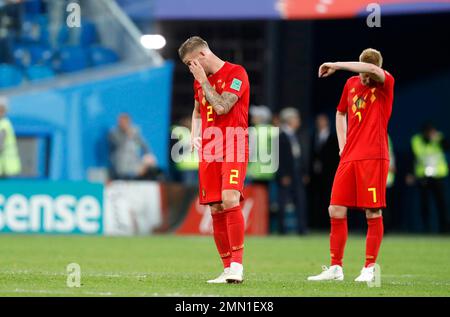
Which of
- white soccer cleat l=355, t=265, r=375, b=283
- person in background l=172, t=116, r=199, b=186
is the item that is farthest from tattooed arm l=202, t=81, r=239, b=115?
person in background l=172, t=116, r=199, b=186

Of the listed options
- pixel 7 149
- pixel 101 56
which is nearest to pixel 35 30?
pixel 101 56

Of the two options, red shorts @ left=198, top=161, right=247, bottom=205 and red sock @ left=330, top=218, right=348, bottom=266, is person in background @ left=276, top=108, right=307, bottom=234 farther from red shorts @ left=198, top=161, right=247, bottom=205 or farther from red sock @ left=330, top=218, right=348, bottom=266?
red shorts @ left=198, top=161, right=247, bottom=205

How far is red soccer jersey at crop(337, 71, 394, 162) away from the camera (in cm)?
971

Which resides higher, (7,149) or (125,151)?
(125,151)

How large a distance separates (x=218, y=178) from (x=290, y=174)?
10078mm

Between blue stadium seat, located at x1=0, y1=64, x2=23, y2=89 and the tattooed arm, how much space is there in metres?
12.2

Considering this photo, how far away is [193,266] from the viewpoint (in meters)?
11.6

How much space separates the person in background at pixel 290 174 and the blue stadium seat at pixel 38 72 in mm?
4617

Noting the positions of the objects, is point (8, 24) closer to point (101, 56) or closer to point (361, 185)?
point (101, 56)

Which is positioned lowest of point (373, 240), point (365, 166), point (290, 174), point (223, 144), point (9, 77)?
point (373, 240)

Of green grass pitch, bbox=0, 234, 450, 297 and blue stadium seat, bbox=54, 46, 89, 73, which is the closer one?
green grass pitch, bbox=0, 234, 450, 297

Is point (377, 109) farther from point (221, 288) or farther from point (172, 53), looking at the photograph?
point (172, 53)

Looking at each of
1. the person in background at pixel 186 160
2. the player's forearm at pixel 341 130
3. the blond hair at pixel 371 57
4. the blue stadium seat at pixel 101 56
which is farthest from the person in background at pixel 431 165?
the blond hair at pixel 371 57

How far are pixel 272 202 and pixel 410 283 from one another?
12.2 m
